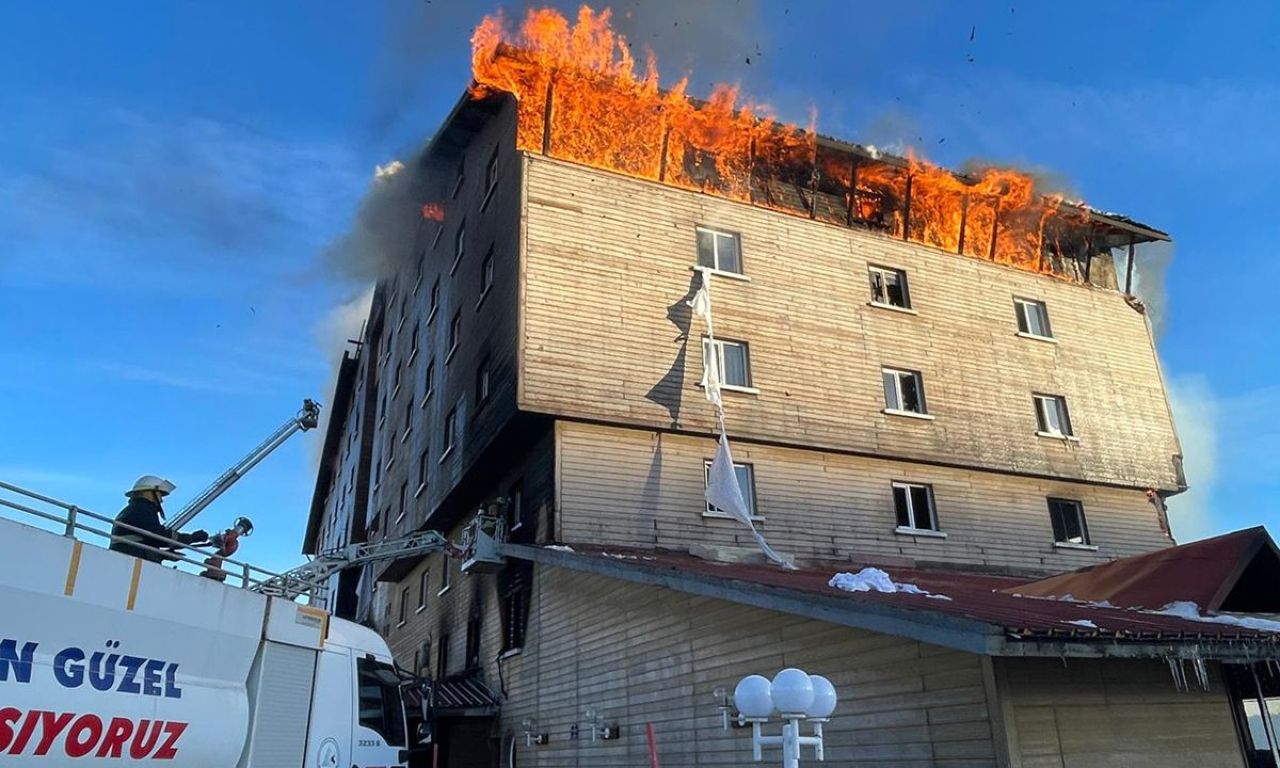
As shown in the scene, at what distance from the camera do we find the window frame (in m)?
21.3

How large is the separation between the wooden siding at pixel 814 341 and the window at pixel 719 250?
236 mm

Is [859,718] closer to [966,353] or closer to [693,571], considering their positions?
[693,571]

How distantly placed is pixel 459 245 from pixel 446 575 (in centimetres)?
955

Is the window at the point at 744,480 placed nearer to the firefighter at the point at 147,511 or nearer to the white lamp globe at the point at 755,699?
the firefighter at the point at 147,511

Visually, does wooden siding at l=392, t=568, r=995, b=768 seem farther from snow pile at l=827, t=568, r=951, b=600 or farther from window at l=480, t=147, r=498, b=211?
window at l=480, t=147, r=498, b=211

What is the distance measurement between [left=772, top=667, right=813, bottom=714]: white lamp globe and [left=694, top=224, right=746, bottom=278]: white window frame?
15189mm

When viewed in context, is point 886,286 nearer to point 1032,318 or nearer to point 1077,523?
point 1032,318

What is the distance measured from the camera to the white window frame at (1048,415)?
73.3 ft

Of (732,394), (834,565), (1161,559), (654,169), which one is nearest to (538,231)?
(654,169)

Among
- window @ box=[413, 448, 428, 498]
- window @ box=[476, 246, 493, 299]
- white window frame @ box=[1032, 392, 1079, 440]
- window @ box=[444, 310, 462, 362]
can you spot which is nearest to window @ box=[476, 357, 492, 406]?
window @ box=[476, 246, 493, 299]

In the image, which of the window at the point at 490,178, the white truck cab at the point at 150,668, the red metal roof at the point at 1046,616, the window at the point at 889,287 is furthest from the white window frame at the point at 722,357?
the white truck cab at the point at 150,668

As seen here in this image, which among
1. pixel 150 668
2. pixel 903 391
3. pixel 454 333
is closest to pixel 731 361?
pixel 903 391

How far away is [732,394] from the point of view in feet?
61.7

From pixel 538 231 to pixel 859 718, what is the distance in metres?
13.1
